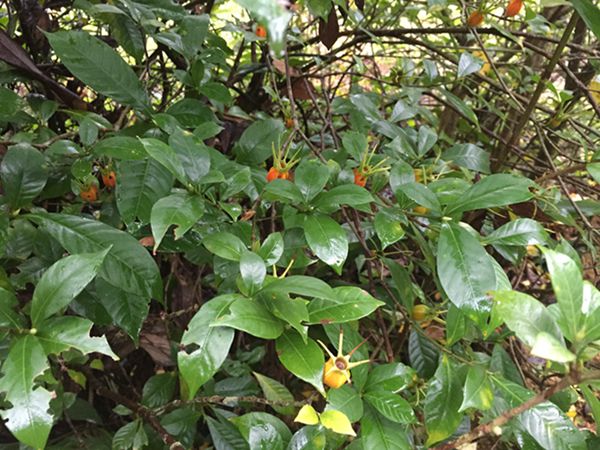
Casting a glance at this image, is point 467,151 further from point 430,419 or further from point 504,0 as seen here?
point 430,419

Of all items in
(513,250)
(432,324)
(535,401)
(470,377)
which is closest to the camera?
(535,401)

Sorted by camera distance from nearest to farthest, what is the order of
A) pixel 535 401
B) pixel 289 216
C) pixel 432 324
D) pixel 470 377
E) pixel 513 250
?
pixel 535 401
pixel 470 377
pixel 289 216
pixel 513 250
pixel 432 324

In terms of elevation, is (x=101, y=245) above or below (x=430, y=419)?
above

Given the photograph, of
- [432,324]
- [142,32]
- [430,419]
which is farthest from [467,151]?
[142,32]

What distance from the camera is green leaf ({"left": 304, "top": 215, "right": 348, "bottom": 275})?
691 mm

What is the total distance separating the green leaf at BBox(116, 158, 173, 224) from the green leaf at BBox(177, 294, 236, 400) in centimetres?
21

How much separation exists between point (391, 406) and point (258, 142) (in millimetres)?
503

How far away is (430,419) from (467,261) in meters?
0.23

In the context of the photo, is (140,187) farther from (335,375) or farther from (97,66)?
(335,375)

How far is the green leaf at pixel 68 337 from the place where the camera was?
1.85 ft

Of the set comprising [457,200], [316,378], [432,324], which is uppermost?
[457,200]

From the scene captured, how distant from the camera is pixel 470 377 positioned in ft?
2.19

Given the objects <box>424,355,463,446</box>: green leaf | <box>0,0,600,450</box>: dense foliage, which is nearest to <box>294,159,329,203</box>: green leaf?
<box>0,0,600,450</box>: dense foliage

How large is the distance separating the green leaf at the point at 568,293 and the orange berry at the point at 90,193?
0.71 m
